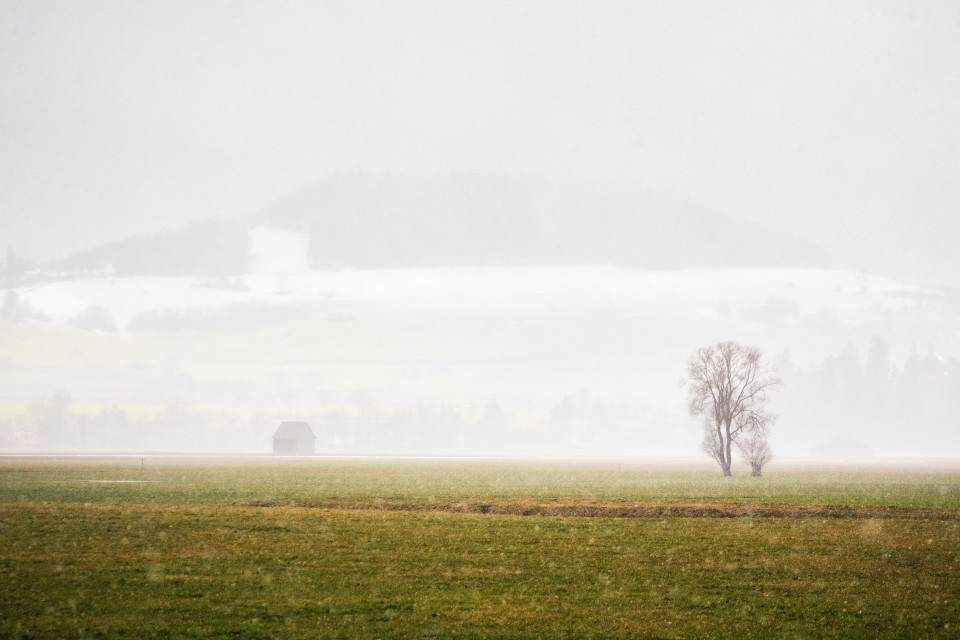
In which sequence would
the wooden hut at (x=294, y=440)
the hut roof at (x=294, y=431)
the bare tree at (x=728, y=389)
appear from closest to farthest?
the bare tree at (x=728, y=389) → the wooden hut at (x=294, y=440) → the hut roof at (x=294, y=431)

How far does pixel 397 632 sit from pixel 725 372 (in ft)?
211

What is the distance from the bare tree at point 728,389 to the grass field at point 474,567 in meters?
30.6

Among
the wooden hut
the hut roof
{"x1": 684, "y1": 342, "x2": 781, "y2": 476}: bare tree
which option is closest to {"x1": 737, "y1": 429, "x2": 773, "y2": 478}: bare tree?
{"x1": 684, "y1": 342, "x2": 781, "y2": 476}: bare tree

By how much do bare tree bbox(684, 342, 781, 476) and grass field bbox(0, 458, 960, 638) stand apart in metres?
30.6

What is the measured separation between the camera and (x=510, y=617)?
1975 cm

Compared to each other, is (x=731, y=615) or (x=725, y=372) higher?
(x=725, y=372)

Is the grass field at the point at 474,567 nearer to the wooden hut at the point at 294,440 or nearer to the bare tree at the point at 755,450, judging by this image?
the bare tree at the point at 755,450

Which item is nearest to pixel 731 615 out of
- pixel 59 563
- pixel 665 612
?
pixel 665 612

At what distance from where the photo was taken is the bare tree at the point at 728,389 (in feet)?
250

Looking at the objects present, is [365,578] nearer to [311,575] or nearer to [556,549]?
[311,575]

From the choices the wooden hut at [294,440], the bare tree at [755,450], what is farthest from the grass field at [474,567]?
the wooden hut at [294,440]

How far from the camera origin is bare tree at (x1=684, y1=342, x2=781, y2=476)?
76.2 meters

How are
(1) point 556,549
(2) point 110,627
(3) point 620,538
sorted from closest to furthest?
(2) point 110,627 → (1) point 556,549 → (3) point 620,538

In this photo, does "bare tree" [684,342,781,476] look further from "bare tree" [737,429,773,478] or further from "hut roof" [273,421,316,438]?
"hut roof" [273,421,316,438]
